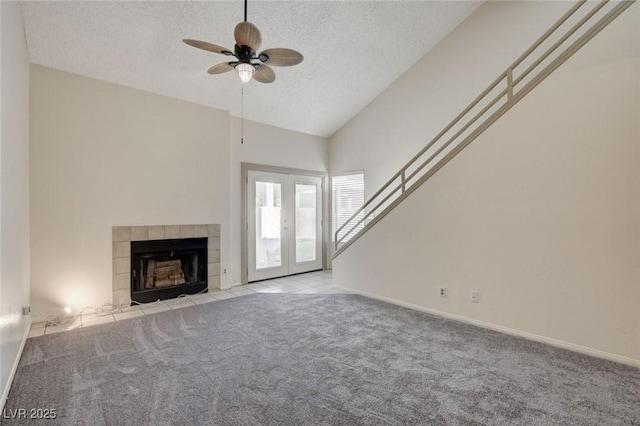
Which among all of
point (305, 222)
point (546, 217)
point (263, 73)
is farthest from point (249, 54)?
point (305, 222)

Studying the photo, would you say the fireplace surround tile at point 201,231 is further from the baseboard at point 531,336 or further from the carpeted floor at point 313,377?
the baseboard at point 531,336

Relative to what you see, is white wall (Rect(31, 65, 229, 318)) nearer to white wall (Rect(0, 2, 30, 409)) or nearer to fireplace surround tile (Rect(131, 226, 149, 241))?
fireplace surround tile (Rect(131, 226, 149, 241))

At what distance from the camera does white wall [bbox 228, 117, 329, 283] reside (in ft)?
18.9

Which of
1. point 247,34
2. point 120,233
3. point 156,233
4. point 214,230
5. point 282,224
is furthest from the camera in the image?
point 282,224

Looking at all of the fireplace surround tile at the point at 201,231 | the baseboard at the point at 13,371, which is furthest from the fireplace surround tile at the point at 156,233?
the baseboard at the point at 13,371

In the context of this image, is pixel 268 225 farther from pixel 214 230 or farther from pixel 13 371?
pixel 13 371

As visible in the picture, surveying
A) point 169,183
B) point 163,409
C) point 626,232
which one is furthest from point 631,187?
point 169,183

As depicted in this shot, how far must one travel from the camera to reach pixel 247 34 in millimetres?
2684

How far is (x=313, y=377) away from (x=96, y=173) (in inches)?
159

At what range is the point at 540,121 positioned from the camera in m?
3.21

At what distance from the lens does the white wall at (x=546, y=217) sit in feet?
9.13

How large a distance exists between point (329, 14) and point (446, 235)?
339cm

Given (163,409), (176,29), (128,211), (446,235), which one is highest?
(176,29)

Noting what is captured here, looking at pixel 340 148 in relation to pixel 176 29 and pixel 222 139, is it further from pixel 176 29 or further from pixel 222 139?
pixel 176 29
